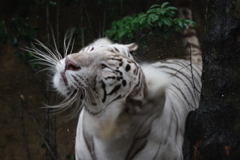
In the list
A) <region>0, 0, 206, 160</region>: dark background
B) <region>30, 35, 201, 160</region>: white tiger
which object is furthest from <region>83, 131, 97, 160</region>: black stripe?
<region>0, 0, 206, 160</region>: dark background

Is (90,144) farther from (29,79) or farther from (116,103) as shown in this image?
(29,79)

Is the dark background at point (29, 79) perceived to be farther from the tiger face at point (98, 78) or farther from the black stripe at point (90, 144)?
the tiger face at point (98, 78)

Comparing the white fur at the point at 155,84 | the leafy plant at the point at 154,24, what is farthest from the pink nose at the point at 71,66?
the leafy plant at the point at 154,24

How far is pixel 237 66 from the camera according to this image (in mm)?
1864

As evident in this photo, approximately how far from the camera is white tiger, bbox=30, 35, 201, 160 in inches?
66.0

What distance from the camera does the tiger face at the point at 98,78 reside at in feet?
5.38

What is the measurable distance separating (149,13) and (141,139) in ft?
3.16

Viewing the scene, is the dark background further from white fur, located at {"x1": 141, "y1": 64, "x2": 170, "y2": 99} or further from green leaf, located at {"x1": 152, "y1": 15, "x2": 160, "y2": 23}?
white fur, located at {"x1": 141, "y1": 64, "x2": 170, "y2": 99}

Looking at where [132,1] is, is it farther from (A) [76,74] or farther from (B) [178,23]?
(A) [76,74]

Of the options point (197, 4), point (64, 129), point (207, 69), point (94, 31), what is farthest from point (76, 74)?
point (197, 4)

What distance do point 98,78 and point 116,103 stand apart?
143mm

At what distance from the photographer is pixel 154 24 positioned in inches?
98.8

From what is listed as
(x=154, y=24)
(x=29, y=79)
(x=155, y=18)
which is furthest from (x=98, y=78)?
(x=29, y=79)

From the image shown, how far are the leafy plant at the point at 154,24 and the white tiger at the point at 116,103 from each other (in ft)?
1.35
